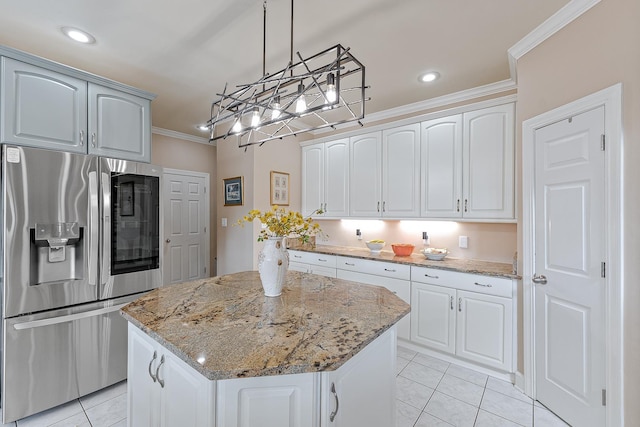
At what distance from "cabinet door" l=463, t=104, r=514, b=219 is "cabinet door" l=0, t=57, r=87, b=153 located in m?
3.38

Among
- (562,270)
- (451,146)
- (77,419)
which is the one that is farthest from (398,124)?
(77,419)

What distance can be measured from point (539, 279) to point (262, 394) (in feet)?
7.07

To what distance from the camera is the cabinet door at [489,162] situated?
258cm

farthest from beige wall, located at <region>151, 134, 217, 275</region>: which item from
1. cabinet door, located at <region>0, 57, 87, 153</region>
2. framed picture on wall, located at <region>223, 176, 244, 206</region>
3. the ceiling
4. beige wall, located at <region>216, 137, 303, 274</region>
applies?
cabinet door, located at <region>0, 57, 87, 153</region>

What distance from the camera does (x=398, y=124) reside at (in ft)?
10.9

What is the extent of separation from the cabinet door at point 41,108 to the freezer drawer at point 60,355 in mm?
1224

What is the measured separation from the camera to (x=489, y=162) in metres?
2.69

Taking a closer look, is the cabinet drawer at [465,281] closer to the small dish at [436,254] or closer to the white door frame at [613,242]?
the small dish at [436,254]

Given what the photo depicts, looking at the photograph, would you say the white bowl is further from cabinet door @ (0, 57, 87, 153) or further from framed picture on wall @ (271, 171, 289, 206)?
cabinet door @ (0, 57, 87, 153)

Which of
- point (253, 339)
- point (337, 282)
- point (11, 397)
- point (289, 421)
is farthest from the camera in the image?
point (337, 282)

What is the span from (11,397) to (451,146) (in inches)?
159

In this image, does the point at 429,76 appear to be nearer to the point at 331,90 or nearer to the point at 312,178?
the point at 331,90

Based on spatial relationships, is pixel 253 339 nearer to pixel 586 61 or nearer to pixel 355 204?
pixel 586 61

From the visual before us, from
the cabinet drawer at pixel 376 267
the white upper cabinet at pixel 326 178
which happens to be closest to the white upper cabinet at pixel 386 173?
the white upper cabinet at pixel 326 178
